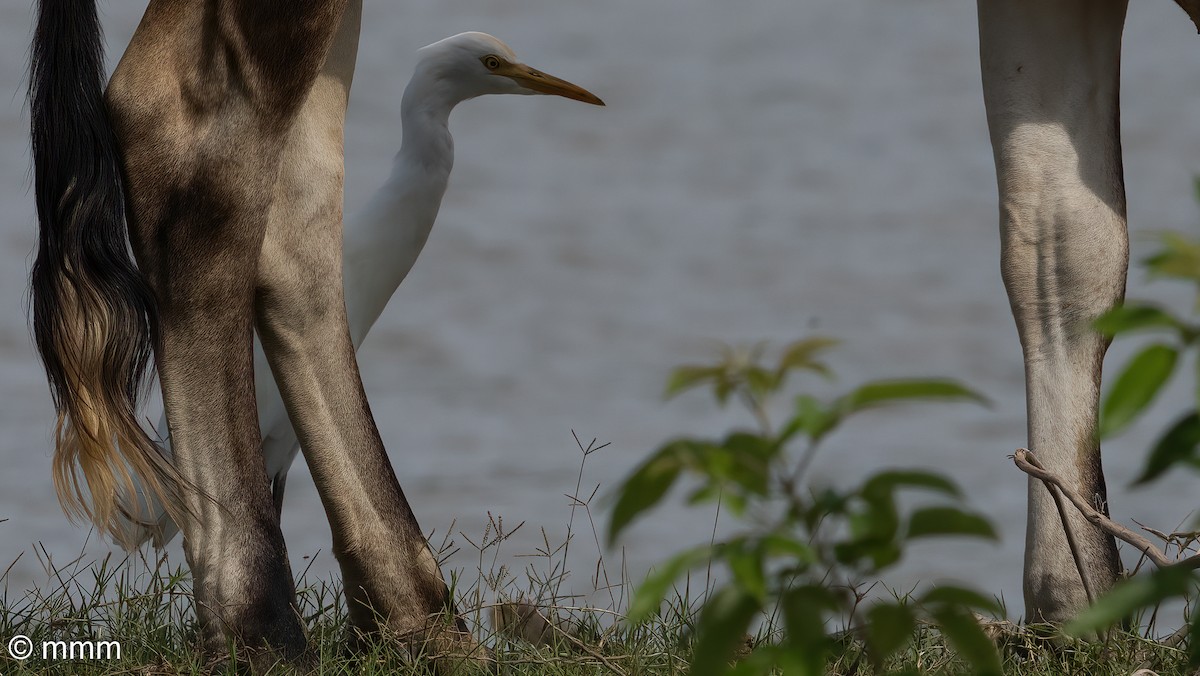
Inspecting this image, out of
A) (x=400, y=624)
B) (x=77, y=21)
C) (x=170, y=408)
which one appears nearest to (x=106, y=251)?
(x=170, y=408)

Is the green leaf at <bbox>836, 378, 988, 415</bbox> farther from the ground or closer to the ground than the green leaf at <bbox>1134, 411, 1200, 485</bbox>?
farther from the ground

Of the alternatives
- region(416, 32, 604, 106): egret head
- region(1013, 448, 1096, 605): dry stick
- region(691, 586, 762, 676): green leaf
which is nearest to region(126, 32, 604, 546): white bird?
region(416, 32, 604, 106): egret head

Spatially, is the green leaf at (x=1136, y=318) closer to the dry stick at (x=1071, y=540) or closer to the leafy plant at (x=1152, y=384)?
the leafy plant at (x=1152, y=384)

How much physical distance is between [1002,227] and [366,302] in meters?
1.91

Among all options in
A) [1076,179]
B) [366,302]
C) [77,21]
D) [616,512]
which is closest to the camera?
[616,512]

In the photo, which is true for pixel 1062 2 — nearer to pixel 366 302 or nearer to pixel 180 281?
pixel 180 281

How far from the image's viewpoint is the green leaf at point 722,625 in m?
0.85

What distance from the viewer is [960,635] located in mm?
851

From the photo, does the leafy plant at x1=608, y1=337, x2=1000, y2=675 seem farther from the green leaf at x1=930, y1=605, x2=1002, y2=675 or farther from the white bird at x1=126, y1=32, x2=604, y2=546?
the white bird at x1=126, y1=32, x2=604, y2=546

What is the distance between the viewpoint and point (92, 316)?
2.19 meters

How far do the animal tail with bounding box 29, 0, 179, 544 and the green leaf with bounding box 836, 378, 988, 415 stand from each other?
1559 mm

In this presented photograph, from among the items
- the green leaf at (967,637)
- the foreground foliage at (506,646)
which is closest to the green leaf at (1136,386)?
the green leaf at (967,637)

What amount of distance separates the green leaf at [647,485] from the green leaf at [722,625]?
8cm

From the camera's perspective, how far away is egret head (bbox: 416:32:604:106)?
447cm
